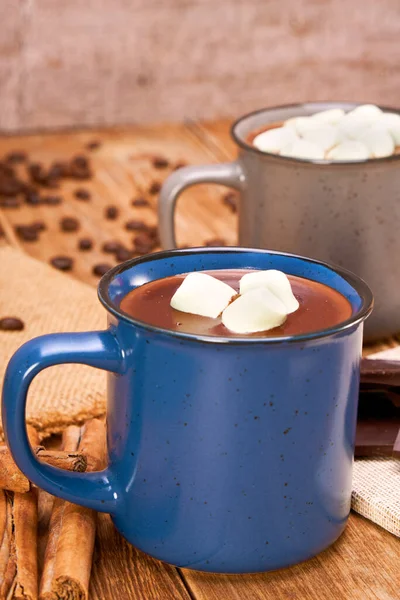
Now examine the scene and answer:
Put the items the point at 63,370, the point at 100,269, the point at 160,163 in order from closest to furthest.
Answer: the point at 63,370 → the point at 100,269 → the point at 160,163

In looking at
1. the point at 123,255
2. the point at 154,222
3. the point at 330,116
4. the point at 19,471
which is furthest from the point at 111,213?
the point at 19,471

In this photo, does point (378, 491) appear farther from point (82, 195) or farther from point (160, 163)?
point (160, 163)

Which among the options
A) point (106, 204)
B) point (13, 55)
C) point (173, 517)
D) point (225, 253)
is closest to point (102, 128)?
point (13, 55)

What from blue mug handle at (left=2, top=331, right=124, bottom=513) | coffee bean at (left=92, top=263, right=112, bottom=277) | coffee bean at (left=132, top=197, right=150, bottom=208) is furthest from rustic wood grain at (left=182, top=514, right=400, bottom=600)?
coffee bean at (left=132, top=197, right=150, bottom=208)

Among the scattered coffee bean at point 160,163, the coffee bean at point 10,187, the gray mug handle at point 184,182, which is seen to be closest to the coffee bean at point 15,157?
the coffee bean at point 10,187

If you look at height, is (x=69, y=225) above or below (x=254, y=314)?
below

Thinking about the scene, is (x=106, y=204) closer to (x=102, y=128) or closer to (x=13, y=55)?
(x=102, y=128)
